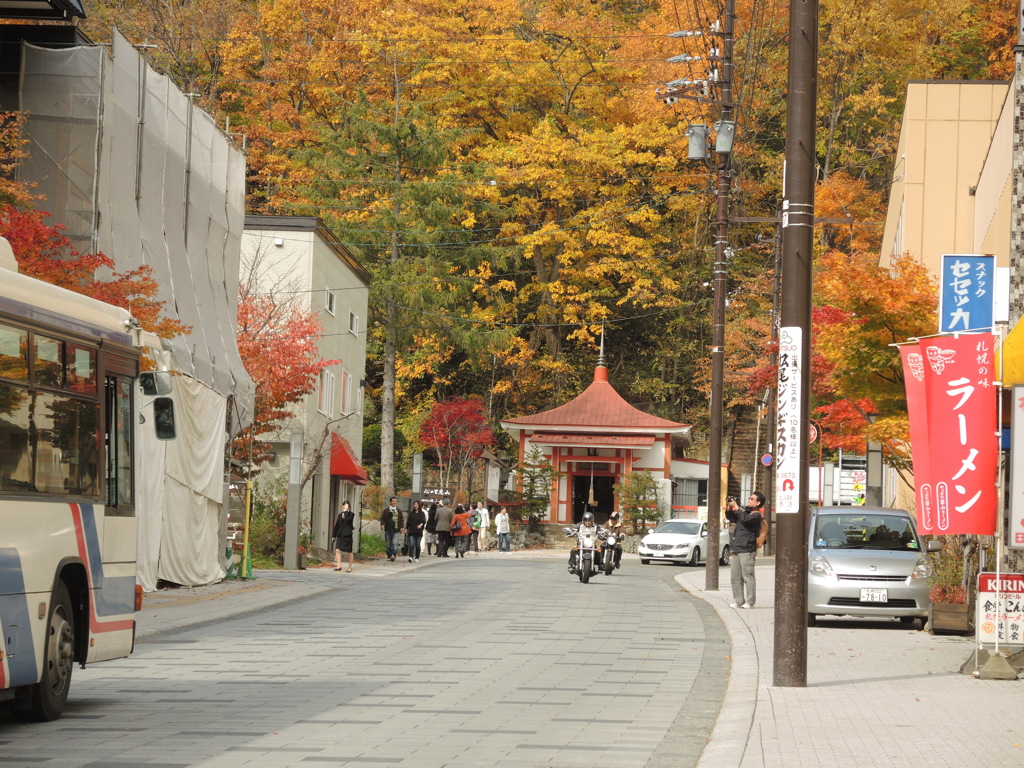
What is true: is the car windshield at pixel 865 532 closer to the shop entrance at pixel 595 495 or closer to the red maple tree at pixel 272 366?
the red maple tree at pixel 272 366

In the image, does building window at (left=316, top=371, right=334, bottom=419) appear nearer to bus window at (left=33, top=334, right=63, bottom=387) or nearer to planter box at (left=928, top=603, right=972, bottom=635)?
planter box at (left=928, top=603, right=972, bottom=635)

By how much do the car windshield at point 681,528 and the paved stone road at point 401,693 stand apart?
20899 millimetres

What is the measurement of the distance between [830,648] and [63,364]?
9.83 m

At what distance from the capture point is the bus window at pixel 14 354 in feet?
29.6

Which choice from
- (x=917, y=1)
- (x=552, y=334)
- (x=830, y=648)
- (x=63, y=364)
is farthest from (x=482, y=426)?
(x=63, y=364)

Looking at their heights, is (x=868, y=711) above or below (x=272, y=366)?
below

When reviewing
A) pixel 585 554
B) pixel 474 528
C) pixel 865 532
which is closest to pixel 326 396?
pixel 474 528

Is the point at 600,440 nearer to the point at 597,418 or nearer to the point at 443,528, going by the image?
the point at 597,418

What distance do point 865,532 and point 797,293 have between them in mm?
9052

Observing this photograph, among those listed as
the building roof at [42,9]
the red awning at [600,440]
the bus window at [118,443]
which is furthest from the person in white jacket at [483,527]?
the bus window at [118,443]

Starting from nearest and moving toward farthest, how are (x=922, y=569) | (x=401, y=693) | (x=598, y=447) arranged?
(x=401, y=693)
(x=922, y=569)
(x=598, y=447)

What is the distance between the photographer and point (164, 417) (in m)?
12.2

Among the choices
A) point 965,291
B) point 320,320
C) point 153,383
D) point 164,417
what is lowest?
point 164,417

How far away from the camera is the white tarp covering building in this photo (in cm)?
2283
